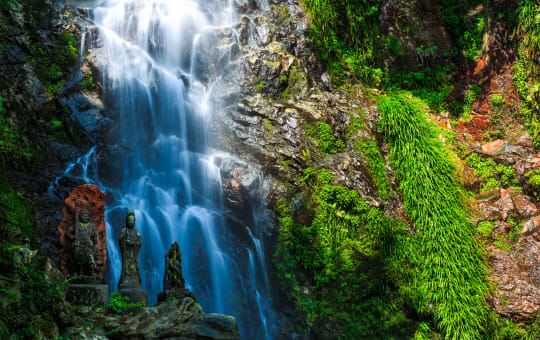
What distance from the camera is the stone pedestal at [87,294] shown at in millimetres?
6096

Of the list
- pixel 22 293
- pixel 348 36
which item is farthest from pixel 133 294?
pixel 348 36

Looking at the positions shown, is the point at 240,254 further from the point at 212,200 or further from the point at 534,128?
the point at 534,128

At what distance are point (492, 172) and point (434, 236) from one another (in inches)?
124

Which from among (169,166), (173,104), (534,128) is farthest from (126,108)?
(534,128)

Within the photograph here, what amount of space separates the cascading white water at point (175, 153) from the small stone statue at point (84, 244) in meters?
2.27

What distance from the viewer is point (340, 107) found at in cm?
1329

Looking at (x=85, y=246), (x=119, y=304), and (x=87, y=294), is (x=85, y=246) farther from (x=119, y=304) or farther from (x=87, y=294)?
(x=119, y=304)

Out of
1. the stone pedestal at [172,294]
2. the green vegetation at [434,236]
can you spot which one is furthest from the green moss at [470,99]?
the stone pedestal at [172,294]

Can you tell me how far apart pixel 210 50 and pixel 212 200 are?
6041 mm

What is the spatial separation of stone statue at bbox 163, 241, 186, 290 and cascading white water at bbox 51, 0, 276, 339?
89.5 inches

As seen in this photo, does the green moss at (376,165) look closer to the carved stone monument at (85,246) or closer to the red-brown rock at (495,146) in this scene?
the red-brown rock at (495,146)

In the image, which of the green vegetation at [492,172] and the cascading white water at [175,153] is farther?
the green vegetation at [492,172]

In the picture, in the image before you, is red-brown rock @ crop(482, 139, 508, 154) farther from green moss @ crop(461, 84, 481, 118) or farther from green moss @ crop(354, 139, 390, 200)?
green moss @ crop(354, 139, 390, 200)

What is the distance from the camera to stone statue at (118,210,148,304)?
696cm
